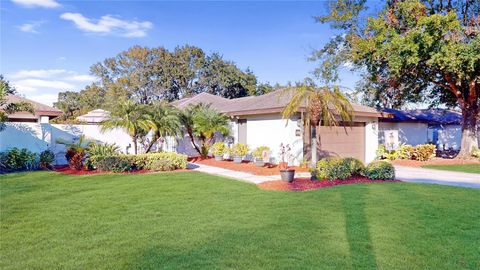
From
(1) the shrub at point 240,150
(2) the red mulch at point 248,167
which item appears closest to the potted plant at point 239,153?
(1) the shrub at point 240,150

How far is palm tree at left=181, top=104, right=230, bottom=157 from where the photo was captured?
57.3ft

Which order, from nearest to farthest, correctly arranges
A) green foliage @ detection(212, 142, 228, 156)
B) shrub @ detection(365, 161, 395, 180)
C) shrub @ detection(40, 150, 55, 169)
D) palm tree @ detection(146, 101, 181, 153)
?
shrub @ detection(365, 161, 395, 180)
shrub @ detection(40, 150, 55, 169)
palm tree @ detection(146, 101, 181, 153)
green foliage @ detection(212, 142, 228, 156)

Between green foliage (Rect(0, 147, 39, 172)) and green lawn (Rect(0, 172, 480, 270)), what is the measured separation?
186 inches

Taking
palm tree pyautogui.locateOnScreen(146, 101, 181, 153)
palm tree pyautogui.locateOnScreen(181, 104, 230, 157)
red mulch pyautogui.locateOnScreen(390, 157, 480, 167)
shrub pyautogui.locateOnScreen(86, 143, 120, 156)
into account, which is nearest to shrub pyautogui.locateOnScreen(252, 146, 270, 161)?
palm tree pyautogui.locateOnScreen(181, 104, 230, 157)

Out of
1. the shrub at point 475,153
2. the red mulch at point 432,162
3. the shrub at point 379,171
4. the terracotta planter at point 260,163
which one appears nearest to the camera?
the shrub at point 379,171

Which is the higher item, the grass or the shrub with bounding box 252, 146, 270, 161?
the shrub with bounding box 252, 146, 270, 161

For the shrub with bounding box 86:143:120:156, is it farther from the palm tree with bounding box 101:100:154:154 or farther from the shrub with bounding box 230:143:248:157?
the shrub with bounding box 230:143:248:157

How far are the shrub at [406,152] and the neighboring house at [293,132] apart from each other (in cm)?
261

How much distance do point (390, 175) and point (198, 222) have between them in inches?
297

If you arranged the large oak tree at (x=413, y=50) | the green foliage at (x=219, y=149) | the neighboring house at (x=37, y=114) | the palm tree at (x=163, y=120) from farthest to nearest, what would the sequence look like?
the neighboring house at (x=37, y=114) → the green foliage at (x=219, y=149) → the palm tree at (x=163, y=120) → the large oak tree at (x=413, y=50)

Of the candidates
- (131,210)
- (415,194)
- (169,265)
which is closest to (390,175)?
(415,194)

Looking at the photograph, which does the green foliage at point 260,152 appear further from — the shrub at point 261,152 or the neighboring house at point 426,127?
the neighboring house at point 426,127

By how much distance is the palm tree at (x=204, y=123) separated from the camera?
1748 cm

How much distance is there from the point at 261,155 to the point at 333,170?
201 inches
